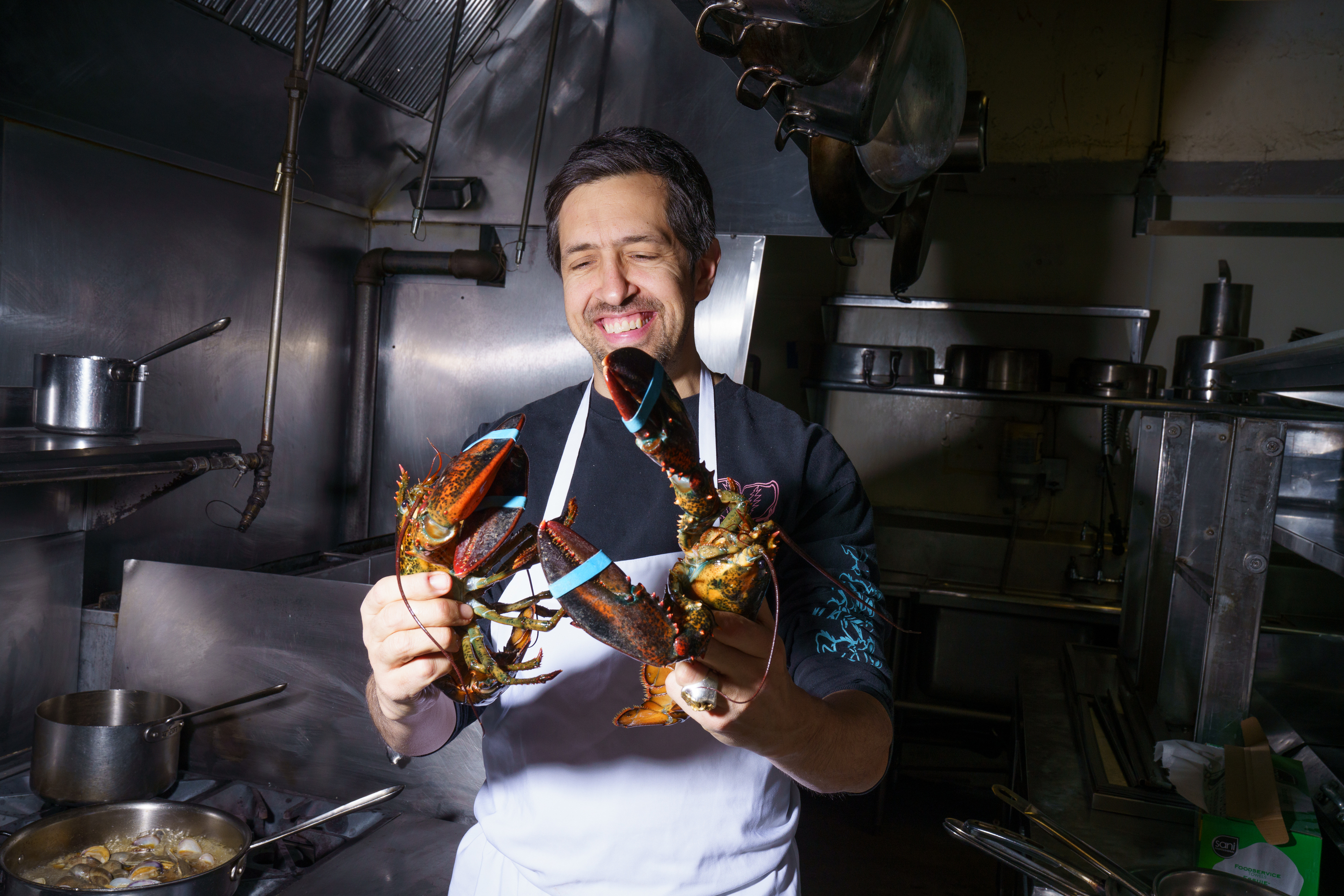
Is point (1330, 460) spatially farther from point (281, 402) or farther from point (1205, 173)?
point (281, 402)

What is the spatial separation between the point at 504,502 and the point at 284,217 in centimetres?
187

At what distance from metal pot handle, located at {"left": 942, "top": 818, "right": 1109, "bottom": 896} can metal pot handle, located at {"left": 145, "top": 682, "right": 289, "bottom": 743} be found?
143 cm

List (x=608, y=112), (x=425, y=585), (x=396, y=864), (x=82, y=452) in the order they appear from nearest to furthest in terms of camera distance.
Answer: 1. (x=425, y=585)
2. (x=396, y=864)
3. (x=82, y=452)
4. (x=608, y=112)

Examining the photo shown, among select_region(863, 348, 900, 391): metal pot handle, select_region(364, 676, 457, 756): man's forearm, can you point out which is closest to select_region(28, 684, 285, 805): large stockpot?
select_region(364, 676, 457, 756): man's forearm

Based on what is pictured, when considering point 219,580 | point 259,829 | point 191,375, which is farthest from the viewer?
point 191,375

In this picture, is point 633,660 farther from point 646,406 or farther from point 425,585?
point 646,406

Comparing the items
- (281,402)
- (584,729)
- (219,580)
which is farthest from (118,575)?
(584,729)

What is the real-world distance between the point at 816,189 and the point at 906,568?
2.63 meters

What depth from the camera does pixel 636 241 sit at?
1.31 m

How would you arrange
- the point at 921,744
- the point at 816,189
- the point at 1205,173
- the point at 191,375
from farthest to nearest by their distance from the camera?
the point at 921,744
the point at 1205,173
the point at 191,375
the point at 816,189

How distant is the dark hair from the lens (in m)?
1.33

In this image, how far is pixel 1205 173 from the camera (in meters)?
4.03

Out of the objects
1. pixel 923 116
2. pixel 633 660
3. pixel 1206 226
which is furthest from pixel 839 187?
pixel 1206 226

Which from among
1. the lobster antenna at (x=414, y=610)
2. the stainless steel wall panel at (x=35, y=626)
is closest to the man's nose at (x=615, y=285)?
the lobster antenna at (x=414, y=610)
